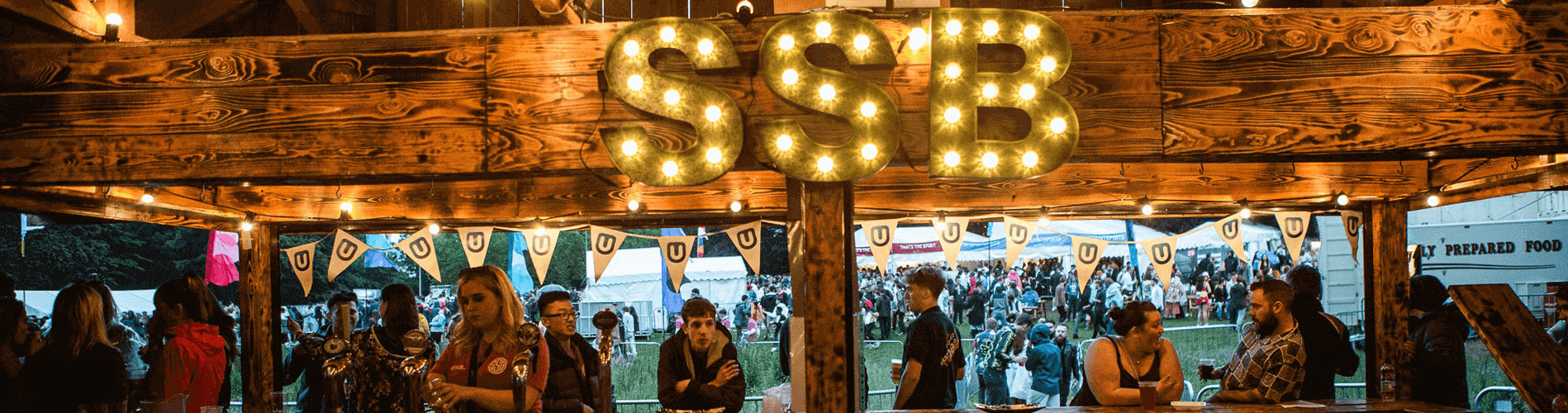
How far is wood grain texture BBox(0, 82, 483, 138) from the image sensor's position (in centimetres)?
400

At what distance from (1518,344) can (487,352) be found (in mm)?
4309

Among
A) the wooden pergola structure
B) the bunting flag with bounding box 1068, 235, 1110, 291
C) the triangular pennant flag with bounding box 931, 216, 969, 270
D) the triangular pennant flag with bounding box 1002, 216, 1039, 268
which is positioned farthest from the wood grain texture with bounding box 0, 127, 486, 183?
the bunting flag with bounding box 1068, 235, 1110, 291

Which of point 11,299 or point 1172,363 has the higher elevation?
point 11,299

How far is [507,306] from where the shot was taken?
369 cm

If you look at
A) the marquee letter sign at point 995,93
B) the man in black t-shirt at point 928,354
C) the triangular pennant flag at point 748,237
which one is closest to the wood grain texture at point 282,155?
the marquee letter sign at point 995,93

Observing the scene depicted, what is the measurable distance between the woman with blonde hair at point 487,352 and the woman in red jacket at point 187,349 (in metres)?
2.01

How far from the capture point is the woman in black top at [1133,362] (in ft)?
16.0

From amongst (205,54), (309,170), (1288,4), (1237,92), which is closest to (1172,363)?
(1237,92)

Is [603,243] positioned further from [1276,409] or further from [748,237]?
[1276,409]

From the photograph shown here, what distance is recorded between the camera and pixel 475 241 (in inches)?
285

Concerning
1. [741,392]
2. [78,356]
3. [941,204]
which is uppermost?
[941,204]

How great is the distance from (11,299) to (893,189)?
17.8 ft

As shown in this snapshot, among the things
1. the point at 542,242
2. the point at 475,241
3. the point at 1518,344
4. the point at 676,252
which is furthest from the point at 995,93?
the point at 475,241

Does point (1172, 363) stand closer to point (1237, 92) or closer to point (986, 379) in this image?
point (1237, 92)
